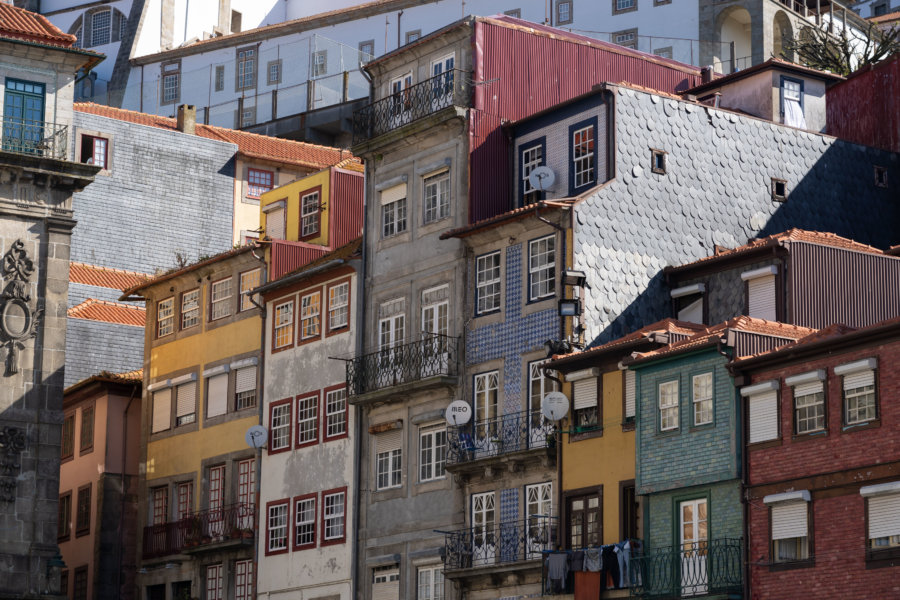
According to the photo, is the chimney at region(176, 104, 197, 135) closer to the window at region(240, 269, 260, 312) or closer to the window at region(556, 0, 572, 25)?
the window at region(556, 0, 572, 25)

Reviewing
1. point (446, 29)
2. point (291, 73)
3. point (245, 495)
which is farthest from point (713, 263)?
point (291, 73)

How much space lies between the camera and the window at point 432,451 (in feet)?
177

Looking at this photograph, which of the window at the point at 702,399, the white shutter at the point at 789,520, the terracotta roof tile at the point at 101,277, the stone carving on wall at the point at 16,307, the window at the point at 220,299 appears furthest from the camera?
the terracotta roof tile at the point at 101,277

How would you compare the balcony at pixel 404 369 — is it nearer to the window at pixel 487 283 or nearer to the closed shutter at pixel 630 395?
the window at pixel 487 283

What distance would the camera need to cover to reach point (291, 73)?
101 meters

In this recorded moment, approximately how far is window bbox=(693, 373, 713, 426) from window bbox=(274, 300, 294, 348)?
64.0ft

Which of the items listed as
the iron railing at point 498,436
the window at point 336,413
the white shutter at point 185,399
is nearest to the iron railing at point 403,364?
the window at point 336,413

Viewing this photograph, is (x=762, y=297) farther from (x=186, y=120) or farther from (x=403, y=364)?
(x=186, y=120)

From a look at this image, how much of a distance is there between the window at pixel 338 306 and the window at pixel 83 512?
14073mm

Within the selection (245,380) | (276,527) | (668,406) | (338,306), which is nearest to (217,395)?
(245,380)

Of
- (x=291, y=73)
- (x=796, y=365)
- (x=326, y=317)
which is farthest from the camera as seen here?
(x=291, y=73)

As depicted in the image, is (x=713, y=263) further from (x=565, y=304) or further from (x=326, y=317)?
(x=326, y=317)

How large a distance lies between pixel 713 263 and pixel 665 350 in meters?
5.39

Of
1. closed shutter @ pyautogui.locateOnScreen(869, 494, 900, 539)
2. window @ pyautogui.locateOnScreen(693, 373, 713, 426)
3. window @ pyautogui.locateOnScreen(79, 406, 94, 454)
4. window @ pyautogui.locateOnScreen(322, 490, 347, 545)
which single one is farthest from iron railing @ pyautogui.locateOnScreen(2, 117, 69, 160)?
closed shutter @ pyautogui.locateOnScreen(869, 494, 900, 539)
